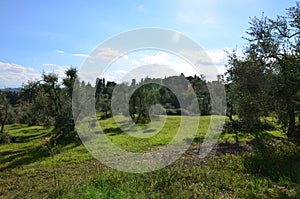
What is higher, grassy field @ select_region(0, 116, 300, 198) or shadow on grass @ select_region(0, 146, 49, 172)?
grassy field @ select_region(0, 116, 300, 198)

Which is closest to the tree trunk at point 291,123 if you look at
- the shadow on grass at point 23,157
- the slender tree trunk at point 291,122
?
the slender tree trunk at point 291,122

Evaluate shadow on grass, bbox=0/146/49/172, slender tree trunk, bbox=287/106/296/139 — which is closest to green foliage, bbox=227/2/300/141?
slender tree trunk, bbox=287/106/296/139

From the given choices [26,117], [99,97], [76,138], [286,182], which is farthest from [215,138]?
[26,117]

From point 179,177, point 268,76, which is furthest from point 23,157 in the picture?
point 268,76

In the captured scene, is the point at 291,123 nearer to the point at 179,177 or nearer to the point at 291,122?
the point at 291,122

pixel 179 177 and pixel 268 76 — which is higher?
pixel 268 76

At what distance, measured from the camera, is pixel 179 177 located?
6.34m

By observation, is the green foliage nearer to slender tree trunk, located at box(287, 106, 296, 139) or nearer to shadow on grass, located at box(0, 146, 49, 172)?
slender tree trunk, located at box(287, 106, 296, 139)

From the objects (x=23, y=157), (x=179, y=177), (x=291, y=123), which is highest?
(x=291, y=123)

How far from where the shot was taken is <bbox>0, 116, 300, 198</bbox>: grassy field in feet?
17.5

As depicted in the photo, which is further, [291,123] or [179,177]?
[291,123]

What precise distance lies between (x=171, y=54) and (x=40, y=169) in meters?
6.76

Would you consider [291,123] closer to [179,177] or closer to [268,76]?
[268,76]

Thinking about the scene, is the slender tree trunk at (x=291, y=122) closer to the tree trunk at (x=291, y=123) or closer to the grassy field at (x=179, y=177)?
the tree trunk at (x=291, y=123)
